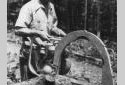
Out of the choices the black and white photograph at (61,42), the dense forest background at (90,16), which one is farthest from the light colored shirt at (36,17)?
the dense forest background at (90,16)

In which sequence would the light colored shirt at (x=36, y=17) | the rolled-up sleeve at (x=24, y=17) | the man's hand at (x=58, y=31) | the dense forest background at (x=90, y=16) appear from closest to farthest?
the dense forest background at (x=90, y=16)
the man's hand at (x=58, y=31)
the light colored shirt at (x=36, y=17)
the rolled-up sleeve at (x=24, y=17)

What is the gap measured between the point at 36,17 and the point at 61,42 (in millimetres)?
415

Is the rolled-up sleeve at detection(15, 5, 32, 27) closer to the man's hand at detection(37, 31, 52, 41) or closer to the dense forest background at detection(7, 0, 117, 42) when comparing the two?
the man's hand at detection(37, 31, 52, 41)

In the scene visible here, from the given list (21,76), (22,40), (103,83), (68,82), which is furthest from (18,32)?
(103,83)

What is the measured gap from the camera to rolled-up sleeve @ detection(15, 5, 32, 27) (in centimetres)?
426

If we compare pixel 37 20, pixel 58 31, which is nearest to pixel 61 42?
pixel 58 31

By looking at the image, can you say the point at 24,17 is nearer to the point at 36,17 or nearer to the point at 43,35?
the point at 36,17

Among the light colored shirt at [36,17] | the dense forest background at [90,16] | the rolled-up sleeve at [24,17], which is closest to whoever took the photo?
the dense forest background at [90,16]

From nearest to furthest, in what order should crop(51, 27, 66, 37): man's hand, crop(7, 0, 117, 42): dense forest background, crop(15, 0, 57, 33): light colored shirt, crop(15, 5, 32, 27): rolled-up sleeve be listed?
crop(7, 0, 117, 42): dense forest background → crop(51, 27, 66, 37): man's hand → crop(15, 0, 57, 33): light colored shirt → crop(15, 5, 32, 27): rolled-up sleeve

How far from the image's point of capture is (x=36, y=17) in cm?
423

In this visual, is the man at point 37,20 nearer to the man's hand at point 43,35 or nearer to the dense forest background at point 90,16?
the man's hand at point 43,35

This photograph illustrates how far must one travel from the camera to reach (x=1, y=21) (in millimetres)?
4430

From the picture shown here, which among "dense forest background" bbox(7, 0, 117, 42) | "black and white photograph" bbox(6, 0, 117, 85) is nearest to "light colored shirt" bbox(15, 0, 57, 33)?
"black and white photograph" bbox(6, 0, 117, 85)

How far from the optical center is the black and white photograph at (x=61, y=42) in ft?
12.2
